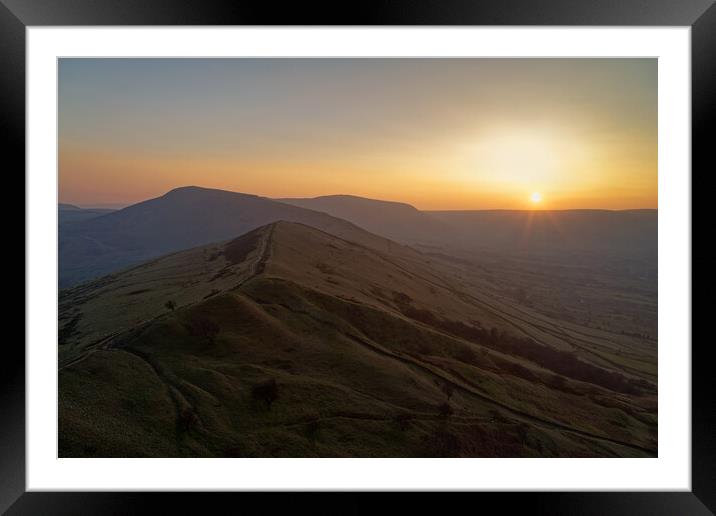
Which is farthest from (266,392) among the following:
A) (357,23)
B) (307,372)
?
(357,23)

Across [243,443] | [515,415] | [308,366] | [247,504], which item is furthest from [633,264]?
[247,504]

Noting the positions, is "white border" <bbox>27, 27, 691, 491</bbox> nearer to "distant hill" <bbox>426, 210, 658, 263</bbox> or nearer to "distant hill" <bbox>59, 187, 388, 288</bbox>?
"distant hill" <bbox>59, 187, 388, 288</bbox>

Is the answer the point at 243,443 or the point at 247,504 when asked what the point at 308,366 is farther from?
the point at 247,504

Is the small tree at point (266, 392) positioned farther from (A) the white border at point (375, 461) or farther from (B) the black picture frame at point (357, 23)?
(B) the black picture frame at point (357, 23)

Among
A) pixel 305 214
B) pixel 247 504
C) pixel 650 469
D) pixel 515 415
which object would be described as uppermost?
pixel 305 214

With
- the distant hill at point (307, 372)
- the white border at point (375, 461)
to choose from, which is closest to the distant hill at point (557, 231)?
the distant hill at point (307, 372)

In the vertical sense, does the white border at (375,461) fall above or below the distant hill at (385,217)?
below

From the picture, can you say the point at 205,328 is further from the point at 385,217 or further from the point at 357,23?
the point at 385,217
